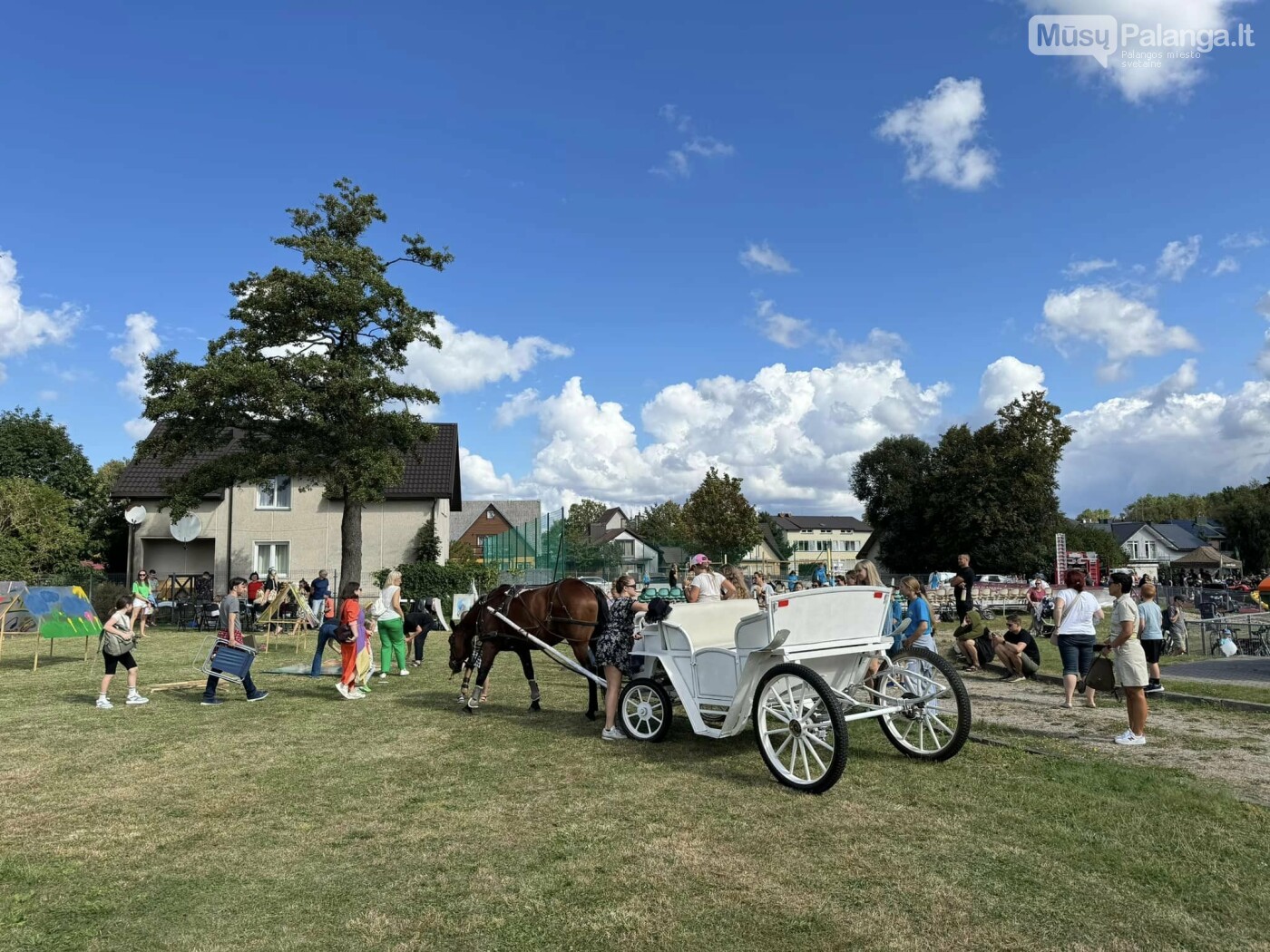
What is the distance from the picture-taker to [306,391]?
78.0ft

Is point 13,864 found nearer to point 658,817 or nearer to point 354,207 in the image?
point 658,817

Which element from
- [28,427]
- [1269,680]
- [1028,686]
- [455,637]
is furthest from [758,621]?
[28,427]

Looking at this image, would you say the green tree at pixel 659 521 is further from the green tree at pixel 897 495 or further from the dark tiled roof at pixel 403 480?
the dark tiled roof at pixel 403 480

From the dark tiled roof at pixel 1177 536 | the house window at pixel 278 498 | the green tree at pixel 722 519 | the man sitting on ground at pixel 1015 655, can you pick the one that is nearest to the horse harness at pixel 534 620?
the man sitting on ground at pixel 1015 655

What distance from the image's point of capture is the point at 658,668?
28.0 ft

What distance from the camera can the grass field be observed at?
3975 millimetres

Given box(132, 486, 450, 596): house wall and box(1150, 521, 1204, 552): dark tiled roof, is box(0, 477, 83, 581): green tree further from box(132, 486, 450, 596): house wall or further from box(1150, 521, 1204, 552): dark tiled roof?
box(1150, 521, 1204, 552): dark tiled roof

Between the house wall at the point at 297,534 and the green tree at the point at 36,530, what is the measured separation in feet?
11.2

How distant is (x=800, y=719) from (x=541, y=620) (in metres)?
4.32

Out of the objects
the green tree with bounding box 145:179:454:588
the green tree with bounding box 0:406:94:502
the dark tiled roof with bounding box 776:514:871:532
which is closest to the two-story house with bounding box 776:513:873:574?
the dark tiled roof with bounding box 776:514:871:532

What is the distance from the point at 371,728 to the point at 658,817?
4.54 m

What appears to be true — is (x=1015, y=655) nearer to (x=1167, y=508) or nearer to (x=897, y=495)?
(x=897, y=495)

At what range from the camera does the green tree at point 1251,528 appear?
70.9m

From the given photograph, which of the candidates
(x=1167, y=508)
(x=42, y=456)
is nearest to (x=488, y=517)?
(x=42, y=456)
